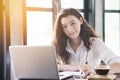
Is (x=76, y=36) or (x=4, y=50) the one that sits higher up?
(x=76, y=36)

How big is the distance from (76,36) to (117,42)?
7.66ft

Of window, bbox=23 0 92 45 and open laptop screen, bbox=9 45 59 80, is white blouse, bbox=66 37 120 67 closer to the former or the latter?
open laptop screen, bbox=9 45 59 80

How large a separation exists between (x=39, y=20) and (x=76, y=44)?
141 cm

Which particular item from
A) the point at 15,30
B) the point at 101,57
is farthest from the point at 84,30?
the point at 15,30

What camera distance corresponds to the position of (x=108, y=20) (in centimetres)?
438

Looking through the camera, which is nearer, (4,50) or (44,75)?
(44,75)

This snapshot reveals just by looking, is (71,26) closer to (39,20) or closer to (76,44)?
(76,44)

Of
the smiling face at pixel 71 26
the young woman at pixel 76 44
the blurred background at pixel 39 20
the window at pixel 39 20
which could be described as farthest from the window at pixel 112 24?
the smiling face at pixel 71 26

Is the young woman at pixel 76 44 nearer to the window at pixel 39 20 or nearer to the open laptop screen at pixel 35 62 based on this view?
the open laptop screen at pixel 35 62

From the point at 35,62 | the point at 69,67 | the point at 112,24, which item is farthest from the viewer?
the point at 112,24

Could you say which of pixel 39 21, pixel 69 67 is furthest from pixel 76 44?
pixel 39 21

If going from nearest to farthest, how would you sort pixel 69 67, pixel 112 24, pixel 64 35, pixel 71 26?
pixel 69 67
pixel 71 26
pixel 64 35
pixel 112 24

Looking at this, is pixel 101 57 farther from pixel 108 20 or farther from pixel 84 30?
pixel 108 20

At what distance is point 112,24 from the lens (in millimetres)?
4410
